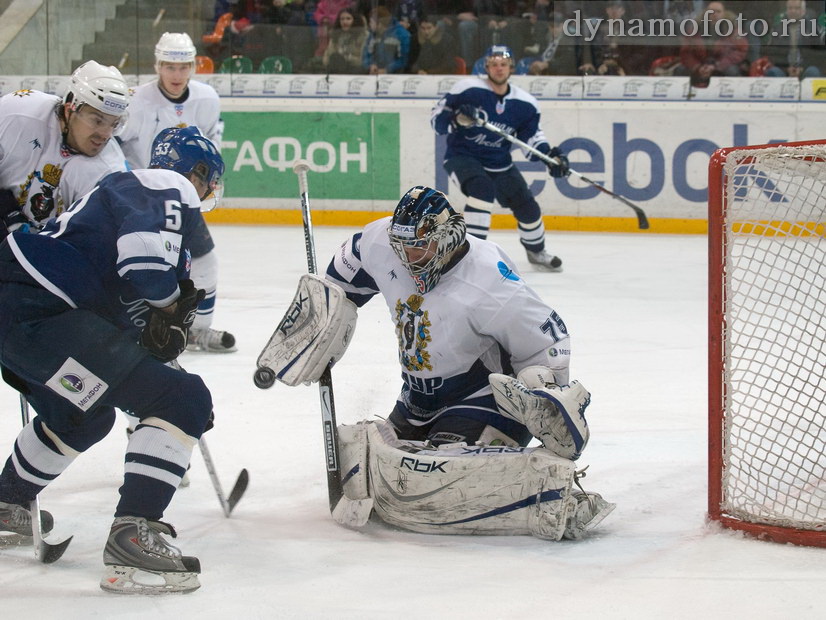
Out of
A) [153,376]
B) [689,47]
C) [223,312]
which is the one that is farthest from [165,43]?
[689,47]

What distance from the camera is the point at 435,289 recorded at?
9.24 ft

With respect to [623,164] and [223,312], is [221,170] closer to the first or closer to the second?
[223,312]

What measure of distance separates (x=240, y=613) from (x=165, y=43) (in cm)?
368

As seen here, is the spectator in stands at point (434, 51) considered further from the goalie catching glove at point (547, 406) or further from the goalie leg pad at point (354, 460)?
the goalie catching glove at point (547, 406)

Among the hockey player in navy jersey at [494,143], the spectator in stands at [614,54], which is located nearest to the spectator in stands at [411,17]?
the spectator in stands at [614,54]

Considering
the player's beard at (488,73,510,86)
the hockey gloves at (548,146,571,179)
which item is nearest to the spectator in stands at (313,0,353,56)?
the player's beard at (488,73,510,86)

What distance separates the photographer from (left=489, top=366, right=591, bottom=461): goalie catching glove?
2.59 meters

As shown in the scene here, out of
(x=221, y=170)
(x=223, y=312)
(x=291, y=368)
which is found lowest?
(x=223, y=312)

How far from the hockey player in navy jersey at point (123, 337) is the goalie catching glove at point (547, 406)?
0.65 meters

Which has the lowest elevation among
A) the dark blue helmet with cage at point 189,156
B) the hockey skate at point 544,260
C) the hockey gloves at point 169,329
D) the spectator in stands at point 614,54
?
the hockey skate at point 544,260

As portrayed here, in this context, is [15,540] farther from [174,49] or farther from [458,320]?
[174,49]

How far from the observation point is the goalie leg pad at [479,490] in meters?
2.65

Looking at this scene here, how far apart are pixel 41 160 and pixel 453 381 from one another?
1.23 meters

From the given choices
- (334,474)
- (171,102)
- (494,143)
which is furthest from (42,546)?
(494,143)
